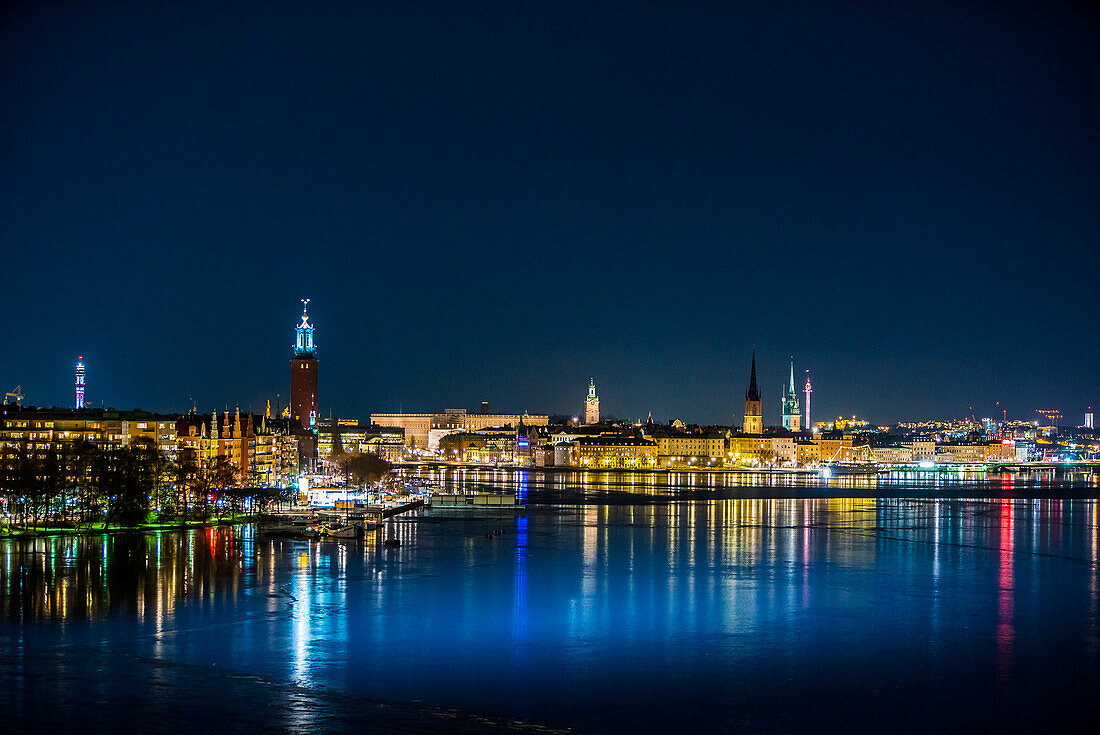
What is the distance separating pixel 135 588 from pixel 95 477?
17.2 meters

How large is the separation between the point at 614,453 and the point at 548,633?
99352 millimetres

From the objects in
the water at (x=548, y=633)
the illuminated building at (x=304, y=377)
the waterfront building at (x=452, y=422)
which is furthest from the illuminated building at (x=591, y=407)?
the water at (x=548, y=633)

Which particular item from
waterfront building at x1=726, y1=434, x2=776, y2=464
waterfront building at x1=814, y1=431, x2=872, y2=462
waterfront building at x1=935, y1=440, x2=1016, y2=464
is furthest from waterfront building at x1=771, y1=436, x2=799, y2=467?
waterfront building at x1=935, y1=440, x2=1016, y2=464

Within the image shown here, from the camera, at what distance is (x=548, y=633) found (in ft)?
72.5

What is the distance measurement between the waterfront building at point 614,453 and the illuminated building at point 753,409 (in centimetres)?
2273

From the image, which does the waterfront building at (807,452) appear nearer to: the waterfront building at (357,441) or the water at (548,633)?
the waterfront building at (357,441)

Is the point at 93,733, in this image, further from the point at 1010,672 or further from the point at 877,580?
the point at 877,580

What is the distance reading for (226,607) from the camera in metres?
23.6

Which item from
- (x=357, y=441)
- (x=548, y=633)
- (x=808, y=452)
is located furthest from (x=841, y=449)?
(x=548, y=633)

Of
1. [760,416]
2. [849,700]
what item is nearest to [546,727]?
[849,700]

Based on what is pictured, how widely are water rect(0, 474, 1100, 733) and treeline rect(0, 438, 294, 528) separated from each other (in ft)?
13.7

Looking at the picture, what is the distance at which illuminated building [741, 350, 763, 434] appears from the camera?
144m

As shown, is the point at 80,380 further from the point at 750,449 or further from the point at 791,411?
the point at 791,411

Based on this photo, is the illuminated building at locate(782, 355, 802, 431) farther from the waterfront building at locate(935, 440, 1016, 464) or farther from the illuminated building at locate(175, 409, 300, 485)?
the illuminated building at locate(175, 409, 300, 485)
